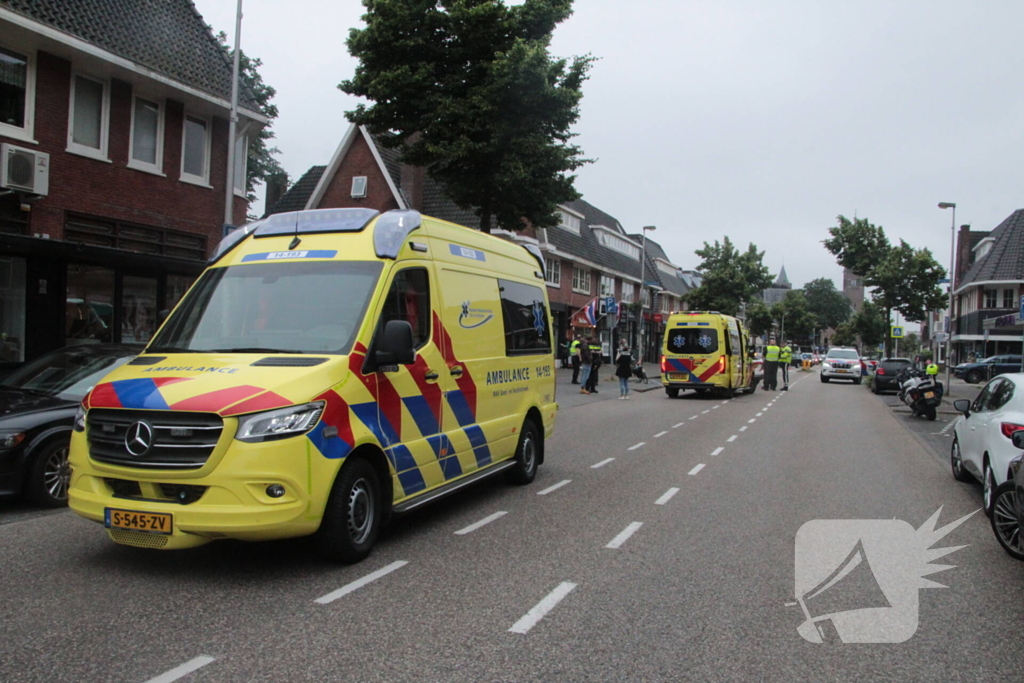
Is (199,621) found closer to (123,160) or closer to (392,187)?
(123,160)

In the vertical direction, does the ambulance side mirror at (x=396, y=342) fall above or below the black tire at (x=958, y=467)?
Result: above

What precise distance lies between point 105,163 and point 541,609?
1443 cm

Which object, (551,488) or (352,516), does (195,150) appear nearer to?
(551,488)

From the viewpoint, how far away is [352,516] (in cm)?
550

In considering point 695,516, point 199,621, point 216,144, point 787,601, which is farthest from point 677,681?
point 216,144

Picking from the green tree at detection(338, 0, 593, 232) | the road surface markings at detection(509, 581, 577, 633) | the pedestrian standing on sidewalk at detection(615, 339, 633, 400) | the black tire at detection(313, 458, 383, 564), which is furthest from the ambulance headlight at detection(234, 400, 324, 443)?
the pedestrian standing on sidewalk at detection(615, 339, 633, 400)

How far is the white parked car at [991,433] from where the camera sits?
735cm

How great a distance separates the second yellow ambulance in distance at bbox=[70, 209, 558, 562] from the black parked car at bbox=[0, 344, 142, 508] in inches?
74.4

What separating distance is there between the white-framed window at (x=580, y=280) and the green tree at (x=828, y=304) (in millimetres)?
86125

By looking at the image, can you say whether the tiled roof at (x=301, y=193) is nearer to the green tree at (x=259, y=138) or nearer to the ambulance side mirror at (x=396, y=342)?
the green tree at (x=259, y=138)

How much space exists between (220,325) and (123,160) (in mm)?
11923

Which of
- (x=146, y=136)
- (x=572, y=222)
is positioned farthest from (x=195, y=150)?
(x=572, y=222)

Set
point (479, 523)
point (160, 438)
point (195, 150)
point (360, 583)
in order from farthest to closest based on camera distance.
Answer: point (195, 150)
point (479, 523)
point (360, 583)
point (160, 438)

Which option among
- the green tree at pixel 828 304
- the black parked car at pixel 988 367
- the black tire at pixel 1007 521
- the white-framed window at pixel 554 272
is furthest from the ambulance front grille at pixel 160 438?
the green tree at pixel 828 304
